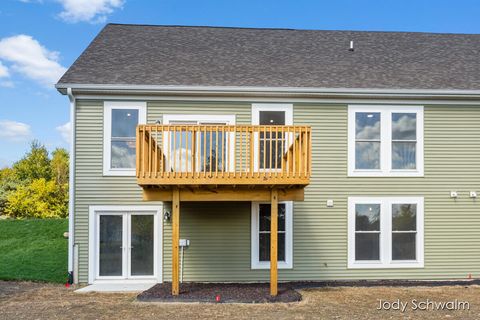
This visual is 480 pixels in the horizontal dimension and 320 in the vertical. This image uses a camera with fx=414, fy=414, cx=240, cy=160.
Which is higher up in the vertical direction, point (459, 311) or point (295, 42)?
point (295, 42)

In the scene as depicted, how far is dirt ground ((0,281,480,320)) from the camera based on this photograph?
716 centimetres

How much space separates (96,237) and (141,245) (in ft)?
3.56

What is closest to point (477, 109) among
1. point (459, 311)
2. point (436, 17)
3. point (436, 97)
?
point (436, 97)

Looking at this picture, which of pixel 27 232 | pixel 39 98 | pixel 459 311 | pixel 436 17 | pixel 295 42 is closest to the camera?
pixel 459 311

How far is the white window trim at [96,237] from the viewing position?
32.7ft

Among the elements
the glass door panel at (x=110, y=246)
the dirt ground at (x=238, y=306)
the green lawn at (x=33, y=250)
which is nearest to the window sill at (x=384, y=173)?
the dirt ground at (x=238, y=306)

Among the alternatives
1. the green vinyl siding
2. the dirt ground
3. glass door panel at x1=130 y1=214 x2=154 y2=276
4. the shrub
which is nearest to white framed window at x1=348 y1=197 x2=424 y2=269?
the green vinyl siding

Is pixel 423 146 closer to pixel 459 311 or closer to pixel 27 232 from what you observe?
pixel 459 311

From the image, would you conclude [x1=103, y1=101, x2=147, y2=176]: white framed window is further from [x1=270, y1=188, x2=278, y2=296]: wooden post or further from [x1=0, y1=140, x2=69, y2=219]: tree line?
[x1=0, y1=140, x2=69, y2=219]: tree line

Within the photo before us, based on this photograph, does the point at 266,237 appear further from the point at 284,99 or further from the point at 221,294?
the point at 284,99

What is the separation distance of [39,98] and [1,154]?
14086 millimetres

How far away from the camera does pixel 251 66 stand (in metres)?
11.4

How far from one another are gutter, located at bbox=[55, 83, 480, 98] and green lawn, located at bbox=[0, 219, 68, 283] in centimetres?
486

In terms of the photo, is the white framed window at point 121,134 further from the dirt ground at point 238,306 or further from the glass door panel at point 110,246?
the dirt ground at point 238,306
